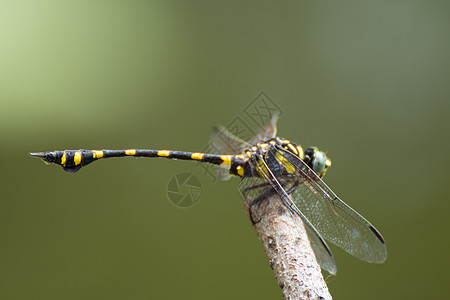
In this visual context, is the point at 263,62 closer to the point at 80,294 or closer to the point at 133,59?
the point at 133,59

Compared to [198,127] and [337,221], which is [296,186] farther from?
[198,127]

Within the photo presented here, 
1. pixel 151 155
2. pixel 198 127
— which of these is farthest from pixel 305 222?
pixel 198 127

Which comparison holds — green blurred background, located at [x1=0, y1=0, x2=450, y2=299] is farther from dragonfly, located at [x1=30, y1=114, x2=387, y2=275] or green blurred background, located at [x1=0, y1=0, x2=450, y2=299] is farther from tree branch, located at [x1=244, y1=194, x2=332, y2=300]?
tree branch, located at [x1=244, y1=194, x2=332, y2=300]

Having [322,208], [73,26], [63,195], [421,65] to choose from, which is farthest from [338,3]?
[63,195]

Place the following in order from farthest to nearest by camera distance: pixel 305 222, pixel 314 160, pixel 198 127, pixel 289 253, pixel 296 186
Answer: pixel 198 127 → pixel 314 160 → pixel 296 186 → pixel 305 222 → pixel 289 253

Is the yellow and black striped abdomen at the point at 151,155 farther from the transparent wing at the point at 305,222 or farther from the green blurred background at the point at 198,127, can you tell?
the green blurred background at the point at 198,127

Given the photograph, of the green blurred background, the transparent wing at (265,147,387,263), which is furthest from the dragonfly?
the green blurred background
